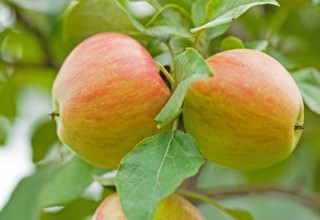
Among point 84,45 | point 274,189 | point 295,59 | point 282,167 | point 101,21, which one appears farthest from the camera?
point 282,167

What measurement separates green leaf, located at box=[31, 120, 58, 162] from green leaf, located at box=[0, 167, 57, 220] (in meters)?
0.15

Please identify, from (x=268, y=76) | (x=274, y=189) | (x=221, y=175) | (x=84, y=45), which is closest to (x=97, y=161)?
(x=84, y=45)

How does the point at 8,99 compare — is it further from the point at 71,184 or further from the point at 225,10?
the point at 225,10

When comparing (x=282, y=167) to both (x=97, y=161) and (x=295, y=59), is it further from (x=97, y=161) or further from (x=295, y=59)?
(x=97, y=161)

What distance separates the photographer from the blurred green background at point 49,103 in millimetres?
1221

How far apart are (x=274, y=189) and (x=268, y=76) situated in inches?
23.1

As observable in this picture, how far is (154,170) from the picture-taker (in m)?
0.88

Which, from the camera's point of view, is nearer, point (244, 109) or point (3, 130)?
point (244, 109)

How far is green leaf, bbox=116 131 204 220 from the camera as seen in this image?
0.82 meters

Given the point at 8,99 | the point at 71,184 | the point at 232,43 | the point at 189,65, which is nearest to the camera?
the point at 189,65

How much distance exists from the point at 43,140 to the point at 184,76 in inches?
36.5

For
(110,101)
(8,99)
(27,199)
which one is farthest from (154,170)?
(8,99)

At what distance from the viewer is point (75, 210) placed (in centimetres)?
156

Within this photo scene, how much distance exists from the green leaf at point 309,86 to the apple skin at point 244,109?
0.56ft
